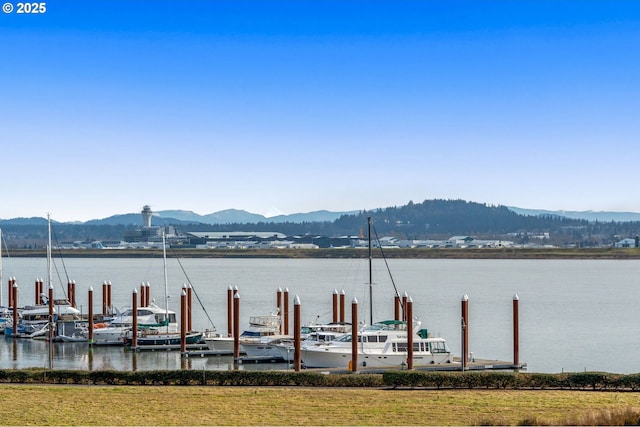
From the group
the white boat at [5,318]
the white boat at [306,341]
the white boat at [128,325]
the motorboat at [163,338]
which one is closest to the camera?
the white boat at [306,341]

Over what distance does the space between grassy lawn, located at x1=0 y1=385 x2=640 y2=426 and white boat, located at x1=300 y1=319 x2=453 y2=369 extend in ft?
37.6

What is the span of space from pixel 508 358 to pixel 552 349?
17.2 ft

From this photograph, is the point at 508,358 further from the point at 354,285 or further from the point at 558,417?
the point at 354,285

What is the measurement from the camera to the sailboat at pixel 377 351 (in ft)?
138

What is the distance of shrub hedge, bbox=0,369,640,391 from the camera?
102 ft

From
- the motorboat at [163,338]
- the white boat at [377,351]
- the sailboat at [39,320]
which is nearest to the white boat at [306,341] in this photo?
the white boat at [377,351]

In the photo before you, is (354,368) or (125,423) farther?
(354,368)

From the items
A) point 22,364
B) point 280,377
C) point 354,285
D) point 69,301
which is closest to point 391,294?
point 354,285

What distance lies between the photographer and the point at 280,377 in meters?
31.7

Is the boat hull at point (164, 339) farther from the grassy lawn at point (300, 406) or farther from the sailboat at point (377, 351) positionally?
the grassy lawn at point (300, 406)

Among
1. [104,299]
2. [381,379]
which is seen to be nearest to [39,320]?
[104,299]

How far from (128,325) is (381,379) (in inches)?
1117

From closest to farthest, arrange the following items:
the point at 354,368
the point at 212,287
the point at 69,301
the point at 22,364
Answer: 1. the point at 354,368
2. the point at 22,364
3. the point at 69,301
4. the point at 212,287

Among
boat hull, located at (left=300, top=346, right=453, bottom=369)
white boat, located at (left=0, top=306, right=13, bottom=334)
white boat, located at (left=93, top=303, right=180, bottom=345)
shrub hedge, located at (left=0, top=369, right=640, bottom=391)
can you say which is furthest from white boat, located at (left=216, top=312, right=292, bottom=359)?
white boat, located at (left=0, top=306, right=13, bottom=334)
